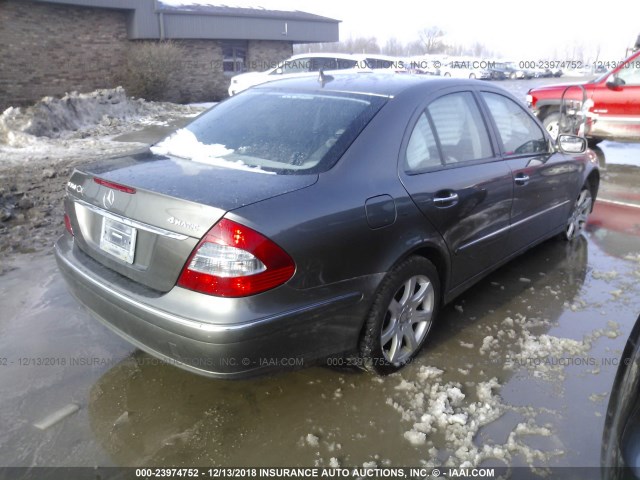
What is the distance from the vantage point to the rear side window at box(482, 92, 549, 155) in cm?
375

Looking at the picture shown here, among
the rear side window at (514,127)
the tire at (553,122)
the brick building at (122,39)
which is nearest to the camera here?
the rear side window at (514,127)

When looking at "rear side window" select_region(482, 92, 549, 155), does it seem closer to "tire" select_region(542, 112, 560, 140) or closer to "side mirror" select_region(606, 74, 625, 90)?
"side mirror" select_region(606, 74, 625, 90)

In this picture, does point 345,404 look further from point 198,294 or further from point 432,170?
point 432,170

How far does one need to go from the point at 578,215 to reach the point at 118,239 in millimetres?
4479

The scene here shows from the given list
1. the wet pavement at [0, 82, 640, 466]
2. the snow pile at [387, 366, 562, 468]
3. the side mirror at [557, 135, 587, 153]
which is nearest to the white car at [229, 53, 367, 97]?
the side mirror at [557, 135, 587, 153]

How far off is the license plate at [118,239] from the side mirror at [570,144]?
3.68 m

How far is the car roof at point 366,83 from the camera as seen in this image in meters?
3.10

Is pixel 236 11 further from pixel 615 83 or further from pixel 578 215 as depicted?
pixel 578 215

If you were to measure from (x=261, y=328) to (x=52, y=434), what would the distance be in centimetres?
124

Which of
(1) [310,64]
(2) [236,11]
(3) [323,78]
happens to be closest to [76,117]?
(1) [310,64]

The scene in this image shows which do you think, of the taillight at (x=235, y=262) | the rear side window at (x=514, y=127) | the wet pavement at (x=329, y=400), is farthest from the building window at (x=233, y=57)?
the taillight at (x=235, y=262)

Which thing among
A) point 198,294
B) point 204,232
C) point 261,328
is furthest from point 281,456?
point 204,232

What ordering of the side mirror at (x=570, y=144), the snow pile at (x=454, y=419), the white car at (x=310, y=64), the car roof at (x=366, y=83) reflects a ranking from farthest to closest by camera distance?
1. the white car at (x=310, y=64)
2. the side mirror at (x=570, y=144)
3. the car roof at (x=366, y=83)
4. the snow pile at (x=454, y=419)

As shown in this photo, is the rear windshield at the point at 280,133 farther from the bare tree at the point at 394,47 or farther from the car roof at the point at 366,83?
the bare tree at the point at 394,47
